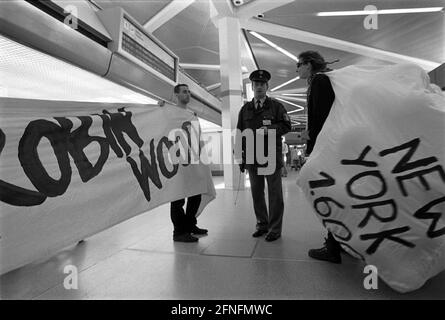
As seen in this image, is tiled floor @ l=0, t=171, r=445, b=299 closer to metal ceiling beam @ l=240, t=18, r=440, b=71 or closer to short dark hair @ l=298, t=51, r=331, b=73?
short dark hair @ l=298, t=51, r=331, b=73

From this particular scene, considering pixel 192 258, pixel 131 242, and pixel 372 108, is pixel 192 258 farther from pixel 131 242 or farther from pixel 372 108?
pixel 372 108

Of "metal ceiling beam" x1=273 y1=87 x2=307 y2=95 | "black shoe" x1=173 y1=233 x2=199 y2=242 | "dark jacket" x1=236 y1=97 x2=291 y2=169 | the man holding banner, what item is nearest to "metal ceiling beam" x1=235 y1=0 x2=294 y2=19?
"dark jacket" x1=236 y1=97 x2=291 y2=169

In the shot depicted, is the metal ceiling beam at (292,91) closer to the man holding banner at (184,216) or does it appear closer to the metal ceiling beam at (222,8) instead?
the metal ceiling beam at (222,8)

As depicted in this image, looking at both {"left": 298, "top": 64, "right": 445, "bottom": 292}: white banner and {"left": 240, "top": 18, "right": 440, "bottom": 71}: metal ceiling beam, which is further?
{"left": 240, "top": 18, "right": 440, "bottom": 71}: metal ceiling beam

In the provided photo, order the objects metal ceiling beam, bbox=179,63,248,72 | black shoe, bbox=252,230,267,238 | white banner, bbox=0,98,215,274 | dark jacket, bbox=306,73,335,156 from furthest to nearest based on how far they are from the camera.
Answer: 1. metal ceiling beam, bbox=179,63,248,72
2. black shoe, bbox=252,230,267,238
3. dark jacket, bbox=306,73,335,156
4. white banner, bbox=0,98,215,274

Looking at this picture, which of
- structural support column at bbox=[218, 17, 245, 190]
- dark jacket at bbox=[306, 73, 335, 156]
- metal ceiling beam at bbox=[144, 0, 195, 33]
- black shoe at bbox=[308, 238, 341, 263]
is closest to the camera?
dark jacket at bbox=[306, 73, 335, 156]

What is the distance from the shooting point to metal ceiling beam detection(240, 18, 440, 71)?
237 inches

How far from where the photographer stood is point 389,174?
124cm

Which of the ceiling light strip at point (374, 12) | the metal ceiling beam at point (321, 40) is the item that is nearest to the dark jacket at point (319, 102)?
the ceiling light strip at point (374, 12)

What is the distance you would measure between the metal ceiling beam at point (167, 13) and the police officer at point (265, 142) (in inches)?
122

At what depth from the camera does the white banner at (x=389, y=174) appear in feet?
3.92

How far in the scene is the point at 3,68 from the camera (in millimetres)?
2295

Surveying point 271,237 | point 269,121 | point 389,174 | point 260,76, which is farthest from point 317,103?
point 271,237

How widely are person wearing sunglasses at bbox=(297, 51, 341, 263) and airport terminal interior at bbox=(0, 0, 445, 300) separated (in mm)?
92
